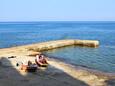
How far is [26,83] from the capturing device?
800 inches

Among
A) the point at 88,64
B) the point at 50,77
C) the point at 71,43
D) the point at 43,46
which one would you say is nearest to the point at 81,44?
the point at 71,43

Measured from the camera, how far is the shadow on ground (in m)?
20.3

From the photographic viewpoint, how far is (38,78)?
21.9m

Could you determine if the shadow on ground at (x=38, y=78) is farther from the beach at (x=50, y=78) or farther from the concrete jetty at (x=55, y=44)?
the concrete jetty at (x=55, y=44)

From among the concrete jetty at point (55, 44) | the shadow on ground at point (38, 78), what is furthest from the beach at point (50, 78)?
the concrete jetty at point (55, 44)

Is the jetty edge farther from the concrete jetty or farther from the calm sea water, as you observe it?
the calm sea water

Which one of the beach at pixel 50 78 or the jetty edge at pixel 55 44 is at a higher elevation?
the beach at pixel 50 78

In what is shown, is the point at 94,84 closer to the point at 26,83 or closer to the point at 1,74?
the point at 26,83

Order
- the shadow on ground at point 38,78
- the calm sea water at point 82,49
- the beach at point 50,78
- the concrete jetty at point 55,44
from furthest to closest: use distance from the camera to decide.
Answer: the concrete jetty at point 55,44, the calm sea water at point 82,49, the beach at point 50,78, the shadow on ground at point 38,78

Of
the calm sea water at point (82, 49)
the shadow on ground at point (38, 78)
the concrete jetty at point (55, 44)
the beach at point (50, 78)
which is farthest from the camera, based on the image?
the concrete jetty at point (55, 44)

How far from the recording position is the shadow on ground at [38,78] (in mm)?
→ 20312

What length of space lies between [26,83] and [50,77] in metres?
2.73

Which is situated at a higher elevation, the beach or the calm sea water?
the beach

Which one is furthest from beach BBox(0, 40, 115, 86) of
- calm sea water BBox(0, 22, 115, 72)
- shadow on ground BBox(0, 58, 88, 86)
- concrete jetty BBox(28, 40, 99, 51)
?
concrete jetty BBox(28, 40, 99, 51)
